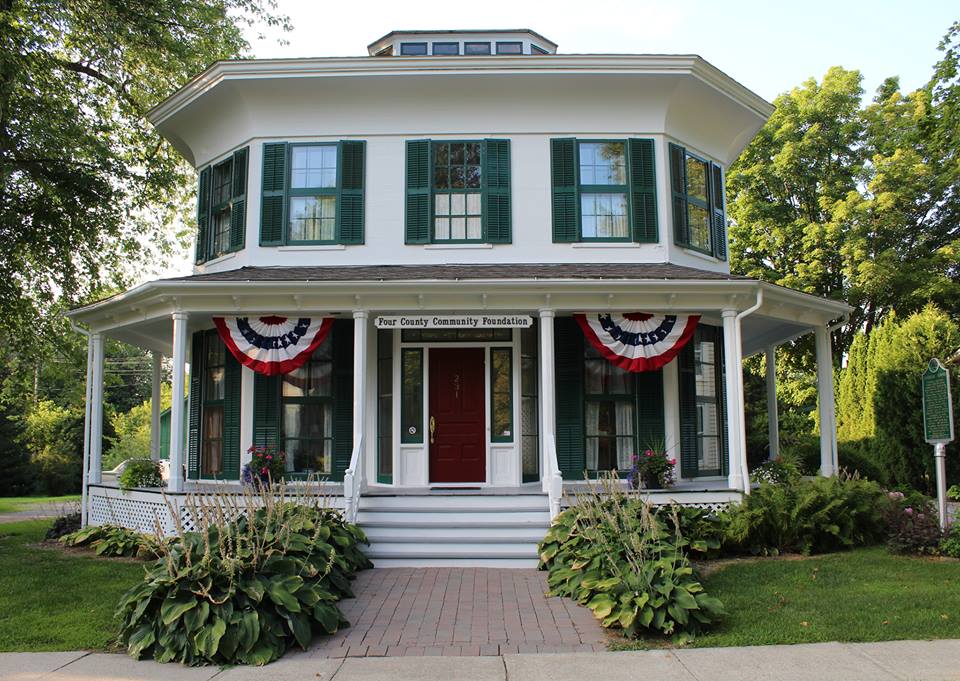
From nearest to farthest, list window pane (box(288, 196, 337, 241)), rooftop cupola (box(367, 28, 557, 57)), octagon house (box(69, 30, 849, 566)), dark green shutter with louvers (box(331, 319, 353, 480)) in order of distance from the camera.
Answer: octagon house (box(69, 30, 849, 566))
dark green shutter with louvers (box(331, 319, 353, 480))
window pane (box(288, 196, 337, 241))
rooftop cupola (box(367, 28, 557, 57))

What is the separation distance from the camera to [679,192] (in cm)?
1317

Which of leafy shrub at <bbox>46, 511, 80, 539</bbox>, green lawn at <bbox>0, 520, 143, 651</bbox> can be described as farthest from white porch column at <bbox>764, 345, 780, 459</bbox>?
leafy shrub at <bbox>46, 511, 80, 539</bbox>

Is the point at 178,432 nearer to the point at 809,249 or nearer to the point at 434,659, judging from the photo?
the point at 434,659

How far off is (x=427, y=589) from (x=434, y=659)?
2313 millimetres

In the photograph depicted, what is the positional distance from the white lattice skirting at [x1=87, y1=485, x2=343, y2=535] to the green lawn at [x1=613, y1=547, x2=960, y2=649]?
5150 millimetres

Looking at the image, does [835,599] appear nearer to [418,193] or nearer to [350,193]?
[418,193]

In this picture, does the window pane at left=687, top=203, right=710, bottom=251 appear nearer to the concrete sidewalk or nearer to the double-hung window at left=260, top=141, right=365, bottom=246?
the double-hung window at left=260, top=141, right=365, bottom=246

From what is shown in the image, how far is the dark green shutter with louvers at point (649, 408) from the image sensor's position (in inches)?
486

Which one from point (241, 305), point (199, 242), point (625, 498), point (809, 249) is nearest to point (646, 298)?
point (625, 498)

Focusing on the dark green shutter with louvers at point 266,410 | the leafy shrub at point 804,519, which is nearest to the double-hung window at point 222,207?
the dark green shutter with louvers at point 266,410

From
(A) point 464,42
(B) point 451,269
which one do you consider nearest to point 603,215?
(B) point 451,269

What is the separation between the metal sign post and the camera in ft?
32.6

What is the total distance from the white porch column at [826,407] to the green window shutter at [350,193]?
7.61 m

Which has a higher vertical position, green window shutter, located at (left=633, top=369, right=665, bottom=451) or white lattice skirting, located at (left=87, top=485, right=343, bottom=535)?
green window shutter, located at (left=633, top=369, right=665, bottom=451)
